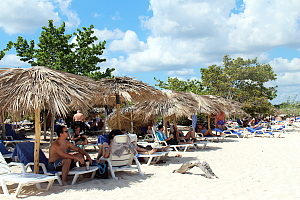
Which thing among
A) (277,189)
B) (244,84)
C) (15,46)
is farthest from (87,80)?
(244,84)

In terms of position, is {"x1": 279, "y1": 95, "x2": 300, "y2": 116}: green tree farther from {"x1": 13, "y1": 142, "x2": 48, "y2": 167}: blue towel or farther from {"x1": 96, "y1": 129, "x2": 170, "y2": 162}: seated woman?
{"x1": 13, "y1": 142, "x2": 48, "y2": 167}: blue towel

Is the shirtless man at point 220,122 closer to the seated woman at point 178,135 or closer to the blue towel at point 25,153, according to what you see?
the seated woman at point 178,135

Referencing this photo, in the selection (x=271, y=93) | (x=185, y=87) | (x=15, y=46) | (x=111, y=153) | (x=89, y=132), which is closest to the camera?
(x=111, y=153)

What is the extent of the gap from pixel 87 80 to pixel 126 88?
78.8 inches

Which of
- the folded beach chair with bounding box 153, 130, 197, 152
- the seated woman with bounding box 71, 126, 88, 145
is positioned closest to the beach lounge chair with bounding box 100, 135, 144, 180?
the folded beach chair with bounding box 153, 130, 197, 152

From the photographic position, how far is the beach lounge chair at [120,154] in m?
5.77

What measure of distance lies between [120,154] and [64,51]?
1192 cm

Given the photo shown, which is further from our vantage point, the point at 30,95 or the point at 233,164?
the point at 233,164

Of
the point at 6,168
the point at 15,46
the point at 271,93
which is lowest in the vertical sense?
the point at 6,168

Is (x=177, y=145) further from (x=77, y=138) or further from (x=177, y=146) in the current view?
(x=77, y=138)

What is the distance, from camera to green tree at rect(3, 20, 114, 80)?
15.6 m

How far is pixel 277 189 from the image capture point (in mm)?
4988

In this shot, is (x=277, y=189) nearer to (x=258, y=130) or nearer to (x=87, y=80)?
(x=87, y=80)

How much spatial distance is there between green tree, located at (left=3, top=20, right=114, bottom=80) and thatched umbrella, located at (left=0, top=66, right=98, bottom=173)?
10.2m
